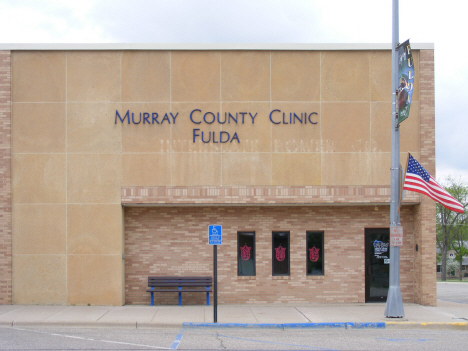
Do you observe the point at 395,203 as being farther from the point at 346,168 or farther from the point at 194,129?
the point at 194,129

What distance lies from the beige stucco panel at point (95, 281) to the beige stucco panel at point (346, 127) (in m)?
7.24

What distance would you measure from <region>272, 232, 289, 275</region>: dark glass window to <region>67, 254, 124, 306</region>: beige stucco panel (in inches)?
184

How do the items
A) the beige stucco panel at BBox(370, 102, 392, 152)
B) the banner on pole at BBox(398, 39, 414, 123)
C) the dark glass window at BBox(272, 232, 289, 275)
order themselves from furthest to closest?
1. the dark glass window at BBox(272, 232, 289, 275)
2. the beige stucco panel at BBox(370, 102, 392, 152)
3. the banner on pole at BBox(398, 39, 414, 123)

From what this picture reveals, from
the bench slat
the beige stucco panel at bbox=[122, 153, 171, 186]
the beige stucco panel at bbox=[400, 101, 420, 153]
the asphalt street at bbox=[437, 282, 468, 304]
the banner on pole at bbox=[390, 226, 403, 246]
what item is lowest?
the asphalt street at bbox=[437, 282, 468, 304]

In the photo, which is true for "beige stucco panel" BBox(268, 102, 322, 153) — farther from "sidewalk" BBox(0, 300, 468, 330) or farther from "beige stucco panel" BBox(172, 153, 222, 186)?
"sidewalk" BBox(0, 300, 468, 330)

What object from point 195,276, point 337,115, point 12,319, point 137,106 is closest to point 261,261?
point 195,276

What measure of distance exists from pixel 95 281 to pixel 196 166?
14.9 feet

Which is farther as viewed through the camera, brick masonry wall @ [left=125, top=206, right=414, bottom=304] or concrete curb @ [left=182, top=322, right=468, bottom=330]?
brick masonry wall @ [left=125, top=206, right=414, bottom=304]

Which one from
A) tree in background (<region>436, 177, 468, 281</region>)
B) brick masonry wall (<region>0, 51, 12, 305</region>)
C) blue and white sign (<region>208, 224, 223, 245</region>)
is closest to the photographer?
blue and white sign (<region>208, 224, 223, 245</region>)

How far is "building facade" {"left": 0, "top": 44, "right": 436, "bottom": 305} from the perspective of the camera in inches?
612

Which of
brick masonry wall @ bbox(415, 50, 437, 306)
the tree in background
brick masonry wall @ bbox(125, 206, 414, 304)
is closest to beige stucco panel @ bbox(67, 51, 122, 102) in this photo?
brick masonry wall @ bbox(125, 206, 414, 304)

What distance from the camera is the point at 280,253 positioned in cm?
1617

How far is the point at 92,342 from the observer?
35.5 ft

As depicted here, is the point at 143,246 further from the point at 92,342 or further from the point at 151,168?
the point at 92,342
